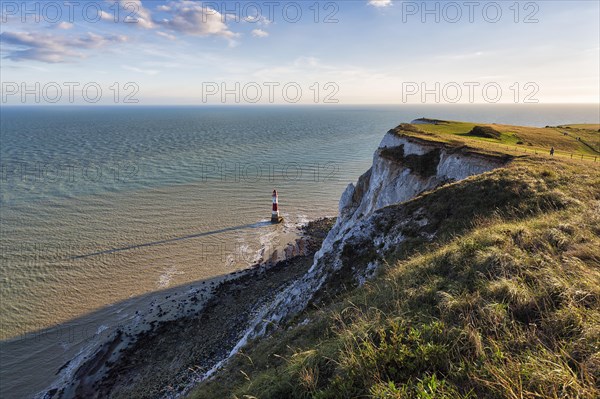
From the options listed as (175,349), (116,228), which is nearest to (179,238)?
(116,228)

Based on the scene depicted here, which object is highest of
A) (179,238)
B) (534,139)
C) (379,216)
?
(534,139)

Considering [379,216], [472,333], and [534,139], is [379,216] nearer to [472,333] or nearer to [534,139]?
[472,333]

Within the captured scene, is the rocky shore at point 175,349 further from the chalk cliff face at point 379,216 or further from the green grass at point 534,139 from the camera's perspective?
the green grass at point 534,139

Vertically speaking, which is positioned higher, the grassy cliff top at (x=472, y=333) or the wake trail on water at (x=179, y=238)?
the grassy cliff top at (x=472, y=333)

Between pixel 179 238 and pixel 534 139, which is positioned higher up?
pixel 534 139

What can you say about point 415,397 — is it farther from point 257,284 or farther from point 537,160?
point 257,284

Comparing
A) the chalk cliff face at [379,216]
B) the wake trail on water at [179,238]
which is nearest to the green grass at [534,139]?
the chalk cliff face at [379,216]

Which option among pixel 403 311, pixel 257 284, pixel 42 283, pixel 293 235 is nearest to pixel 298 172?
pixel 293 235

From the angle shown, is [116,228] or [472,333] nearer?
[472,333]
